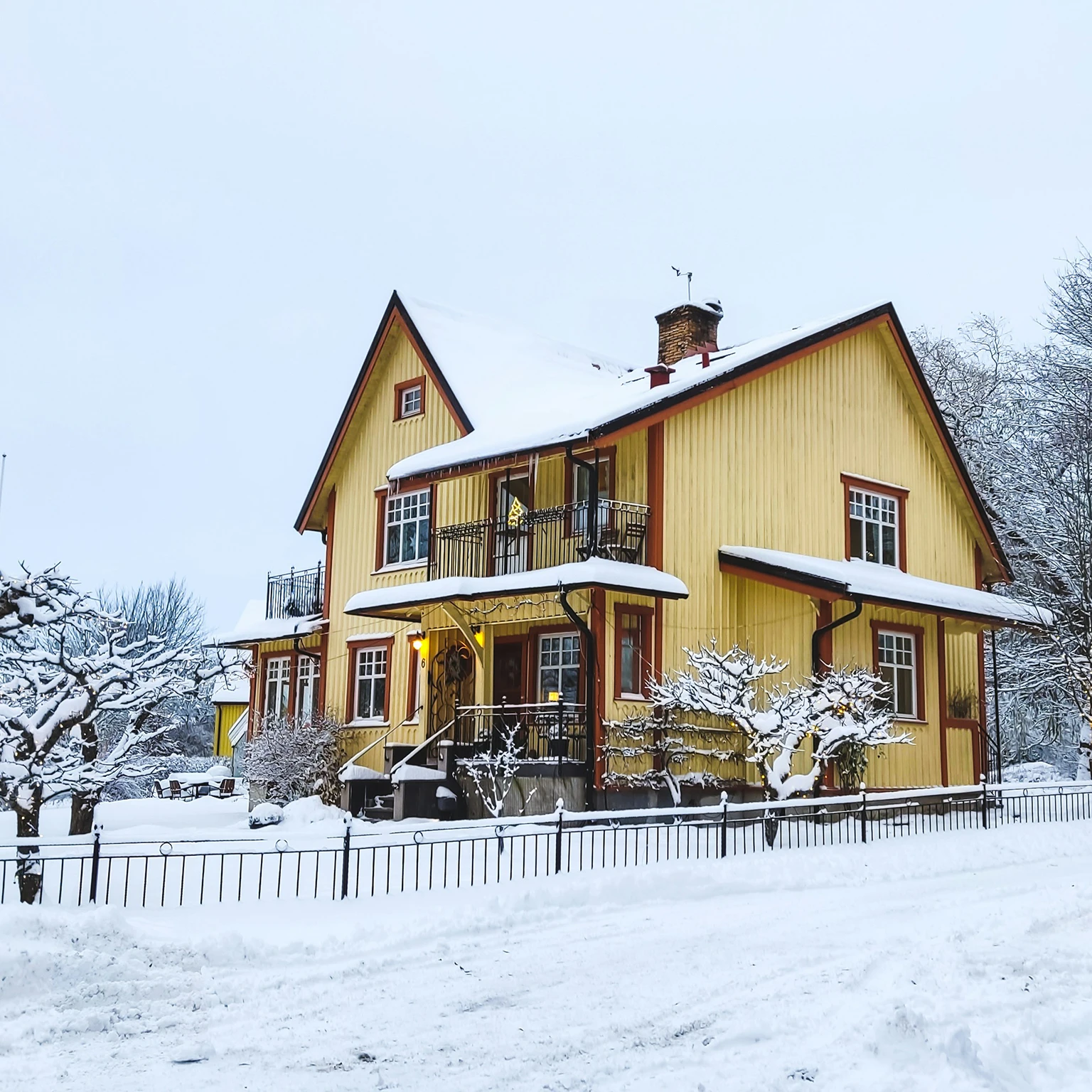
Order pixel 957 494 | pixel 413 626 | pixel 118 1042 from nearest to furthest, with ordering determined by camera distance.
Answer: pixel 118 1042 → pixel 413 626 → pixel 957 494

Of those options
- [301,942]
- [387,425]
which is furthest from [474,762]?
[301,942]

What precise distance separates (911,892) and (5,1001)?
Answer: 8780 mm

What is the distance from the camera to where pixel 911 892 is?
43.4ft

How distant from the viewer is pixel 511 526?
75.4ft

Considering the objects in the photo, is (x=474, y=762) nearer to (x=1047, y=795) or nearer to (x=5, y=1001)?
(x=1047, y=795)

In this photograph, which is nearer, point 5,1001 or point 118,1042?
point 118,1042

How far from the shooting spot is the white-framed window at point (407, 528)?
25.4 metres

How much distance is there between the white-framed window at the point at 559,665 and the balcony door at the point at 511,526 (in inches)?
54.6

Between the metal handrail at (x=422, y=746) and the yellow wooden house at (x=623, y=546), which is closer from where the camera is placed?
the yellow wooden house at (x=623, y=546)

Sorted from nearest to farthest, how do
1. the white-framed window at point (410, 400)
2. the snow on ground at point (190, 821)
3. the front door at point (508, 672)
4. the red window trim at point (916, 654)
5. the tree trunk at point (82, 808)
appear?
the tree trunk at point (82, 808) → the snow on ground at point (190, 821) → the front door at point (508, 672) → the red window trim at point (916, 654) → the white-framed window at point (410, 400)

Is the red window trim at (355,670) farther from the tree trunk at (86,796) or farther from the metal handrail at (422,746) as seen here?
the tree trunk at (86,796)

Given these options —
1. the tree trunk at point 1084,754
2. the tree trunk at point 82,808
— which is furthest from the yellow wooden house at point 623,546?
the tree trunk at point 82,808

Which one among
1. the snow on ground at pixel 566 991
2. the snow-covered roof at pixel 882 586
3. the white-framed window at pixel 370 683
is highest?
the snow-covered roof at pixel 882 586

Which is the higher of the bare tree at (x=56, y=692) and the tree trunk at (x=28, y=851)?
the bare tree at (x=56, y=692)
